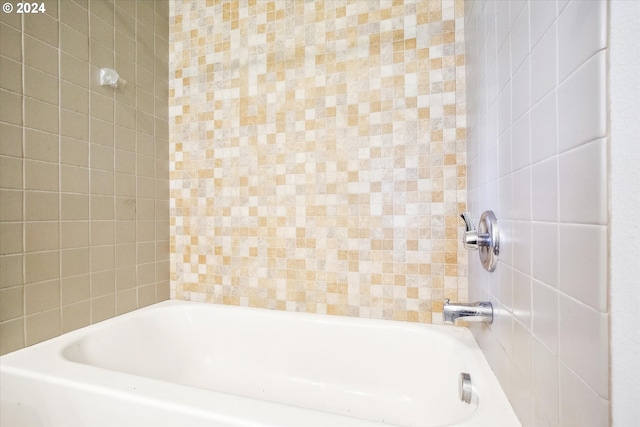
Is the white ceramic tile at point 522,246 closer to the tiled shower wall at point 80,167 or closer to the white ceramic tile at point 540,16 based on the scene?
the white ceramic tile at point 540,16

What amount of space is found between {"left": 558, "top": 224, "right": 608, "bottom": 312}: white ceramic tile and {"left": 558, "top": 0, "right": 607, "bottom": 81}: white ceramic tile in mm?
217

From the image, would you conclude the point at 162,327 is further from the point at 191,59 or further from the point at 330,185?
the point at 191,59

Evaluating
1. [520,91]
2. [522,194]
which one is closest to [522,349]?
[522,194]

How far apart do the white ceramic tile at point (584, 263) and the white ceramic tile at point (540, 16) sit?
332 mm

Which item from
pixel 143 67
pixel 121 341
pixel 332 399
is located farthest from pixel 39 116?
pixel 332 399

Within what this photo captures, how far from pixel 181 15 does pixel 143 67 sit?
0.38 meters

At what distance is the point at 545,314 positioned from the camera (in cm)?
53

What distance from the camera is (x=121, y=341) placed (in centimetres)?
129

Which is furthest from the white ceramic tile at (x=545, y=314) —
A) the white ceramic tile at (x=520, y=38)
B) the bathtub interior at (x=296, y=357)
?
the bathtub interior at (x=296, y=357)

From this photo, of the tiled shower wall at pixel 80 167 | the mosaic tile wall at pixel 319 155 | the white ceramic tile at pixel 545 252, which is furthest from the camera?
the mosaic tile wall at pixel 319 155

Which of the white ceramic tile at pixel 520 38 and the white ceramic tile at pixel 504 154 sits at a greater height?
the white ceramic tile at pixel 520 38

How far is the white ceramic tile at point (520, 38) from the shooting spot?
61 centimetres

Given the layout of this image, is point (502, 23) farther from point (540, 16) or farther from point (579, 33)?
point (579, 33)

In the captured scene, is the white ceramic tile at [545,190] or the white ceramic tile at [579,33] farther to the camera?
the white ceramic tile at [545,190]
